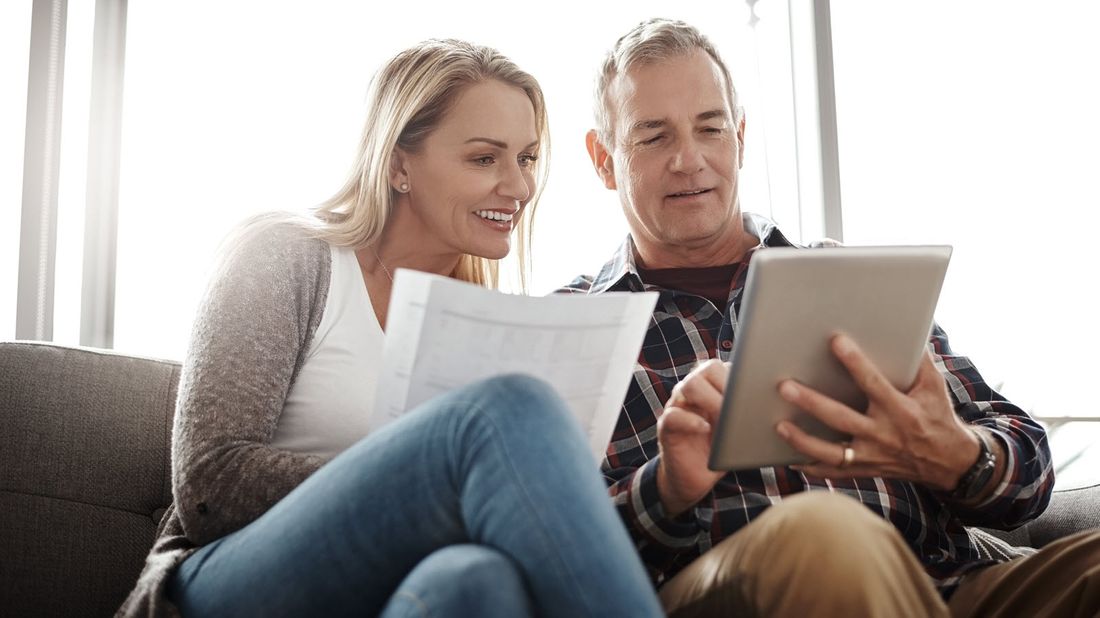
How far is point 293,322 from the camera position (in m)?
1.24

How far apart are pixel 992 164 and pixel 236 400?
2166mm

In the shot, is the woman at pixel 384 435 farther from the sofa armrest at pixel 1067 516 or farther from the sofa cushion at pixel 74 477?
the sofa armrest at pixel 1067 516

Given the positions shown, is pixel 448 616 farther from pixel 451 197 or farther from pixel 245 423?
pixel 451 197

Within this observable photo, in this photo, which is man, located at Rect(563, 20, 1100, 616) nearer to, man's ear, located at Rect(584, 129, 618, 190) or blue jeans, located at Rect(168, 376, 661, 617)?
man's ear, located at Rect(584, 129, 618, 190)

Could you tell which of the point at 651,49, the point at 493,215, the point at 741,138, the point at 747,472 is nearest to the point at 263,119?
the point at 493,215

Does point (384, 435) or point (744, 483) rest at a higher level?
point (384, 435)

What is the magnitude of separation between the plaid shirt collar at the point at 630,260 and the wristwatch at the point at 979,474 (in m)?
0.54

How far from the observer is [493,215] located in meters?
1.58

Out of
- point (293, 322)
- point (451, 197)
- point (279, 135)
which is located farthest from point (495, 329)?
point (279, 135)

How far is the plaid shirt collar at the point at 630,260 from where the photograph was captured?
1608mm

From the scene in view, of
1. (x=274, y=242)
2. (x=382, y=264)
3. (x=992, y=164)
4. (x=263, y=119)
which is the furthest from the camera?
(x=992, y=164)

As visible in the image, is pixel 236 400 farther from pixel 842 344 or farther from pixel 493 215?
pixel 842 344

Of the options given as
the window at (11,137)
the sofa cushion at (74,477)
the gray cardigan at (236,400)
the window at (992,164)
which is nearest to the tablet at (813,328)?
the gray cardigan at (236,400)

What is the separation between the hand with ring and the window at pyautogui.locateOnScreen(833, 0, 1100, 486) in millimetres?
1385
